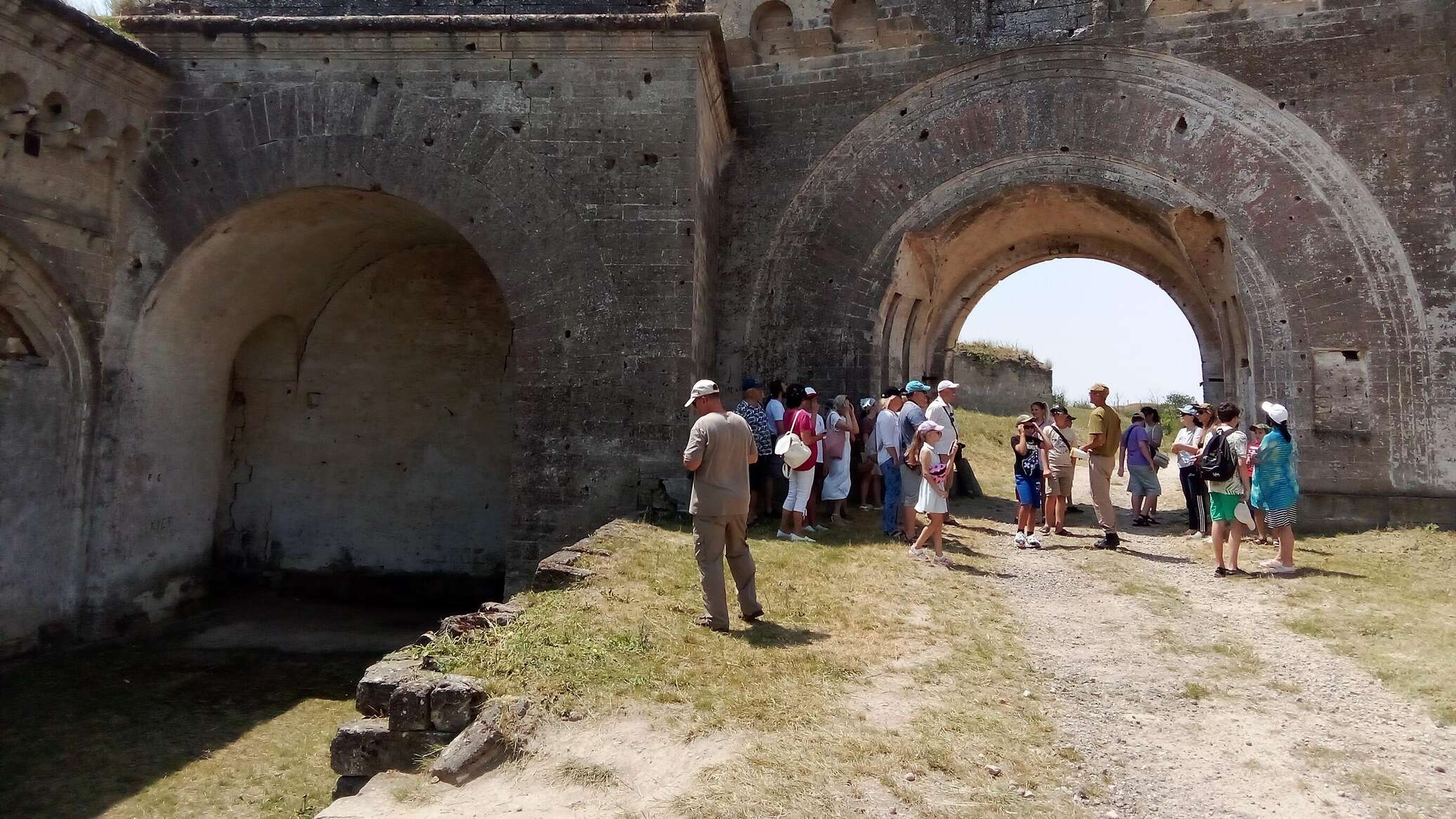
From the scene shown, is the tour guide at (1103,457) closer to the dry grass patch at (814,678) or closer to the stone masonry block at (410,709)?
the dry grass patch at (814,678)

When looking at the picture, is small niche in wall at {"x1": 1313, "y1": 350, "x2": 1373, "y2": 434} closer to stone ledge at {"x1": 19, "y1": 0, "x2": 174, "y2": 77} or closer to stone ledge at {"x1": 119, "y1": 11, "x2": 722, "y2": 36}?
stone ledge at {"x1": 119, "y1": 11, "x2": 722, "y2": 36}

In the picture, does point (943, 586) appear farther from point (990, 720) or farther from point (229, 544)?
point (229, 544)

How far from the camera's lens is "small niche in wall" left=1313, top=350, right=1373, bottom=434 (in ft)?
28.2

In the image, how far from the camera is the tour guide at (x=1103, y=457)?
8.27 meters

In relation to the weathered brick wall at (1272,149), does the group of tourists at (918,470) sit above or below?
below

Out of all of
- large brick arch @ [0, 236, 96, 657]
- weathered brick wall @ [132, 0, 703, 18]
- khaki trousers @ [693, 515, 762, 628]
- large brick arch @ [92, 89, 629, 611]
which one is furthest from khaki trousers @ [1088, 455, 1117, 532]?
large brick arch @ [0, 236, 96, 657]

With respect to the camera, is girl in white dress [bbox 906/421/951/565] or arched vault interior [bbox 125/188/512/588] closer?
girl in white dress [bbox 906/421/951/565]

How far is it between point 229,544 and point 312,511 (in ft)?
3.79

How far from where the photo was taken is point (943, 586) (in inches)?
263

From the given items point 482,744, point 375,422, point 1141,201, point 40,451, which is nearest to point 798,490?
point 482,744

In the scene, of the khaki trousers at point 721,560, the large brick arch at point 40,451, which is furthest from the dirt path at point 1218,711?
the large brick arch at point 40,451

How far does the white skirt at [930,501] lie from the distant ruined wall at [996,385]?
1383cm

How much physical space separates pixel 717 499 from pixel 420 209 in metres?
6.04

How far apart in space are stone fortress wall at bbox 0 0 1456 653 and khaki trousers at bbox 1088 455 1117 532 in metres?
2.10
